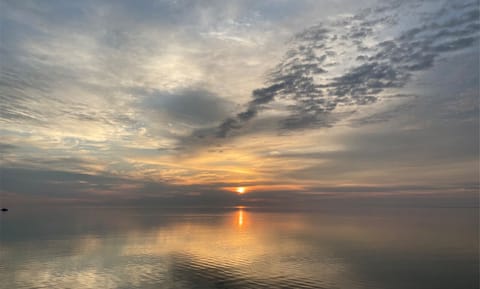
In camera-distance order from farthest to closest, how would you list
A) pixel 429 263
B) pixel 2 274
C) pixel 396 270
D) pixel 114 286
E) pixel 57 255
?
1. pixel 57 255
2. pixel 429 263
3. pixel 396 270
4. pixel 2 274
5. pixel 114 286

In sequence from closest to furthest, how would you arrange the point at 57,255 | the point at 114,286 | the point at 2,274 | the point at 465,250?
the point at 114,286 < the point at 2,274 < the point at 57,255 < the point at 465,250

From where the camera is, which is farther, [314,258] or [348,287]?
[314,258]

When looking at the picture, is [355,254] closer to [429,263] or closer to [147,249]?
[429,263]

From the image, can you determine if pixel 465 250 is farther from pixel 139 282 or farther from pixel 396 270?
pixel 139 282

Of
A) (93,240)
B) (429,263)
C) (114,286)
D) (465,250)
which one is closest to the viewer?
(114,286)

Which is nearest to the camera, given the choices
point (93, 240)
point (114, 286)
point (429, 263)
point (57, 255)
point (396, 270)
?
point (114, 286)

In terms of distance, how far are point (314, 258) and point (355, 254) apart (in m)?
12.8

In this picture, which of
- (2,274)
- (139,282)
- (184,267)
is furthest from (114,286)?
(2,274)

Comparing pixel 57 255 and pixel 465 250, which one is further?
pixel 465 250

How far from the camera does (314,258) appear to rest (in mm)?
69750

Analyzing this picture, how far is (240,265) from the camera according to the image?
63.2 meters

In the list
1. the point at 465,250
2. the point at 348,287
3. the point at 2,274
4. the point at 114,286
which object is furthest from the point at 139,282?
the point at 465,250

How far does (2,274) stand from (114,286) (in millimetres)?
21921

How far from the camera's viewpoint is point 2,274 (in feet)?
178
